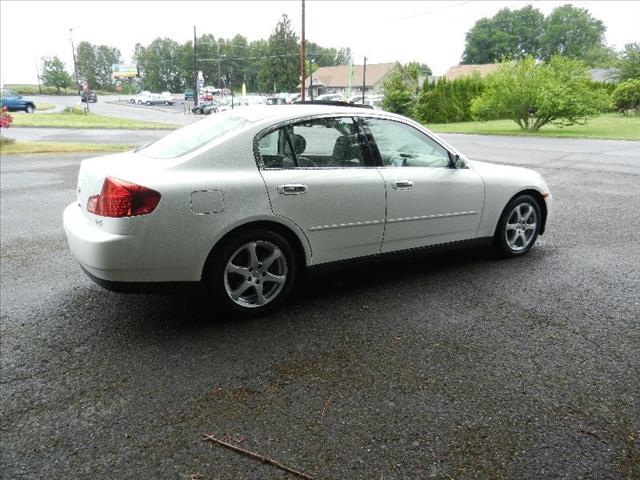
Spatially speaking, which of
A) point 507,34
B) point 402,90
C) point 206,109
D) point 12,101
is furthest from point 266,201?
point 507,34

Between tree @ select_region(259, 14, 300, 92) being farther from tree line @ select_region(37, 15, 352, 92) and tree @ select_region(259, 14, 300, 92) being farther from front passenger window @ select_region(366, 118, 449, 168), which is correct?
front passenger window @ select_region(366, 118, 449, 168)

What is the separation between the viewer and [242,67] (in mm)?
120625

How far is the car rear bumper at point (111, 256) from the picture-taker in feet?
10.8

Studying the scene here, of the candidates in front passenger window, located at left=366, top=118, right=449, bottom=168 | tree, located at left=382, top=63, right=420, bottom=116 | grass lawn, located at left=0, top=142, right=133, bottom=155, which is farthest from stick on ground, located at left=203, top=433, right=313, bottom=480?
tree, located at left=382, top=63, right=420, bottom=116

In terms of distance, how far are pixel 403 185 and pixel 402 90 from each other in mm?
35640

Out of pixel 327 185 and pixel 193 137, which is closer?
pixel 327 185

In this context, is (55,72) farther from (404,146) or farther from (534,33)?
(404,146)

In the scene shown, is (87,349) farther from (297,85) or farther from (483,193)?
(297,85)

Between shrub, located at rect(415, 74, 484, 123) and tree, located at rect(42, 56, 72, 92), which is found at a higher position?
tree, located at rect(42, 56, 72, 92)

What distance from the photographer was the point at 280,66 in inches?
3949

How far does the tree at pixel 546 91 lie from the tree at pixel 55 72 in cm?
10418

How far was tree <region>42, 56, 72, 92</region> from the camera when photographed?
347 ft

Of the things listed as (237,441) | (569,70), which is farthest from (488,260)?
(569,70)

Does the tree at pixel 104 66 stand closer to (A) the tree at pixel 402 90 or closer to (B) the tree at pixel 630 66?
(A) the tree at pixel 402 90
